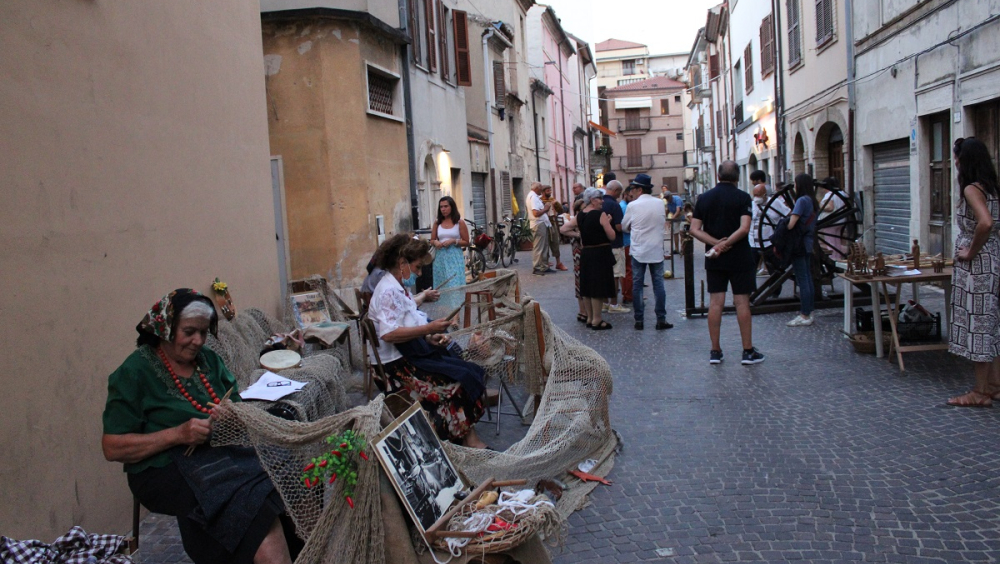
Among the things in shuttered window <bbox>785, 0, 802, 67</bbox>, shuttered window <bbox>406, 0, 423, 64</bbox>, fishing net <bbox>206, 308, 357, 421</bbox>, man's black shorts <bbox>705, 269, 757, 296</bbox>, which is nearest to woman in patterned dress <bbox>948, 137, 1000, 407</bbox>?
man's black shorts <bbox>705, 269, 757, 296</bbox>

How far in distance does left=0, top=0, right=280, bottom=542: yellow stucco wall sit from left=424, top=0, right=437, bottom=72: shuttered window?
955cm

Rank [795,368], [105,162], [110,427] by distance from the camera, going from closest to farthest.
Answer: [110,427], [105,162], [795,368]

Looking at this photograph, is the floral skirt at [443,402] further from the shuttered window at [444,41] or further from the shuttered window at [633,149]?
the shuttered window at [633,149]

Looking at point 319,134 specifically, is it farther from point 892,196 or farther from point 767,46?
point 767,46

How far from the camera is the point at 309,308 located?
7891 millimetres

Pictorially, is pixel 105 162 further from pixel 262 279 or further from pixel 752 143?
pixel 752 143

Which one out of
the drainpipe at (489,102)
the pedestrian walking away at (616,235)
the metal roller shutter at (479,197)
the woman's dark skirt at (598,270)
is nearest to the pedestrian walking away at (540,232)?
the metal roller shutter at (479,197)

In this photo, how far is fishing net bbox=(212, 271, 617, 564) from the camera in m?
3.10

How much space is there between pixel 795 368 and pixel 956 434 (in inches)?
83.2

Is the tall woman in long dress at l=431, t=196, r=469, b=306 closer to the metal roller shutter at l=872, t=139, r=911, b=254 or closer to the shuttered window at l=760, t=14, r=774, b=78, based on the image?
the metal roller shutter at l=872, t=139, r=911, b=254

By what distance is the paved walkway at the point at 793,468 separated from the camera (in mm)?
3828

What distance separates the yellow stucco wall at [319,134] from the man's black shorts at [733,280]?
5.86 metres

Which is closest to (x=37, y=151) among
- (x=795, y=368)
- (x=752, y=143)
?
(x=795, y=368)

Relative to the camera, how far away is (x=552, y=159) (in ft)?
120
